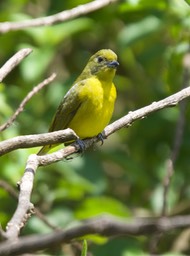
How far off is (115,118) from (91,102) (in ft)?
4.13

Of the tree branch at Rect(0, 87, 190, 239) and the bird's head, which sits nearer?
the tree branch at Rect(0, 87, 190, 239)

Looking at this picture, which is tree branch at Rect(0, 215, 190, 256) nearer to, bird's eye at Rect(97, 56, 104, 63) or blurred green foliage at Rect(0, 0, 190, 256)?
blurred green foliage at Rect(0, 0, 190, 256)

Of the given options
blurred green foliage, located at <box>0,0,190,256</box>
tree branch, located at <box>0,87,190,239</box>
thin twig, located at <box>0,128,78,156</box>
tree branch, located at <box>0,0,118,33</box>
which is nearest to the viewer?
tree branch, located at <box>0,87,190,239</box>

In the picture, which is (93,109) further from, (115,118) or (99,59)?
(115,118)

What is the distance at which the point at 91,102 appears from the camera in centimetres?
457

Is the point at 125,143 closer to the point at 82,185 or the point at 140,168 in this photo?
the point at 140,168

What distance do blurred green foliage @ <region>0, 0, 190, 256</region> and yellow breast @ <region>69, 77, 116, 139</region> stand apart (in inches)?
15.9

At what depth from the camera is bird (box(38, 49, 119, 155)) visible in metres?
4.43

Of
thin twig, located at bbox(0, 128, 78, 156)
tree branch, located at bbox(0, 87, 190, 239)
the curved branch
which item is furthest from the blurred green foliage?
thin twig, located at bbox(0, 128, 78, 156)

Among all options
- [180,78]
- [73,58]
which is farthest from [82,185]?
[73,58]

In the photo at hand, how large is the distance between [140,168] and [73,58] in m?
1.73

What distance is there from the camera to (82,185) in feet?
15.8

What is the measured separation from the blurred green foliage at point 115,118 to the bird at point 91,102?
361 millimetres

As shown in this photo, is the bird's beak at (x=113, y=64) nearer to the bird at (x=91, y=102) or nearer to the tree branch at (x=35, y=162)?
the bird at (x=91, y=102)
